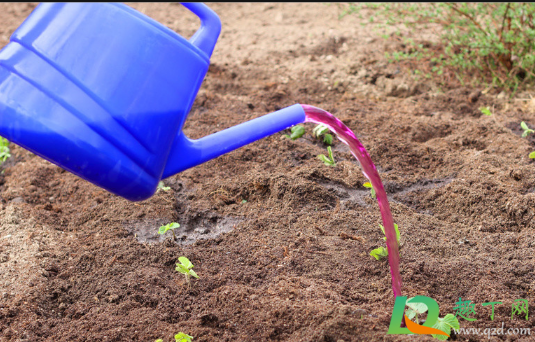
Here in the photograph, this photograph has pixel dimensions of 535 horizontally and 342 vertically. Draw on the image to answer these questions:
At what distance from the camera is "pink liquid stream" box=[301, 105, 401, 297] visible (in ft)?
4.60

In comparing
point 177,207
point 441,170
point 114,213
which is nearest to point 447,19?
point 441,170

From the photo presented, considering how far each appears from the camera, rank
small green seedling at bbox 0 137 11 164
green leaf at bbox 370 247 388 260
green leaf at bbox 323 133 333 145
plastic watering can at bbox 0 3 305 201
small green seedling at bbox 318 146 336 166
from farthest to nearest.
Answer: small green seedling at bbox 0 137 11 164, green leaf at bbox 323 133 333 145, small green seedling at bbox 318 146 336 166, green leaf at bbox 370 247 388 260, plastic watering can at bbox 0 3 305 201

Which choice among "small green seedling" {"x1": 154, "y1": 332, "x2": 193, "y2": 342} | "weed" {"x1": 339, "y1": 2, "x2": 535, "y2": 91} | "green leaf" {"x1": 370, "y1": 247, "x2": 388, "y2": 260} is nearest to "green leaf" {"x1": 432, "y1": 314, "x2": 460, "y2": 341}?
"green leaf" {"x1": 370, "y1": 247, "x2": 388, "y2": 260}

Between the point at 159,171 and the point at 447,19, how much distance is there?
2.72 metres

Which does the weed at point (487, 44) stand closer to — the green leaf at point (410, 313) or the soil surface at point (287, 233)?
the soil surface at point (287, 233)

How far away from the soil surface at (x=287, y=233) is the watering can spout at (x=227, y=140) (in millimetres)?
621

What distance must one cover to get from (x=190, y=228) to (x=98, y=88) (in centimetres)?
121

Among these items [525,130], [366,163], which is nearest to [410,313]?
[366,163]

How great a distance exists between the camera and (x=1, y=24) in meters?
5.00

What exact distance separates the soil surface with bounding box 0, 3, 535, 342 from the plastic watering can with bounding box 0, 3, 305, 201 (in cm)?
71

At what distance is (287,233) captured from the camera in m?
2.10

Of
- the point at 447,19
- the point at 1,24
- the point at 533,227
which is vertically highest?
the point at 447,19

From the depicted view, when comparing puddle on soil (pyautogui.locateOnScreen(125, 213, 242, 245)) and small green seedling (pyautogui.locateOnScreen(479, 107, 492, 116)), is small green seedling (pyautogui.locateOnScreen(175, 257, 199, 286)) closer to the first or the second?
puddle on soil (pyautogui.locateOnScreen(125, 213, 242, 245))

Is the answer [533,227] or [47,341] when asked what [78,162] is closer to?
[47,341]
